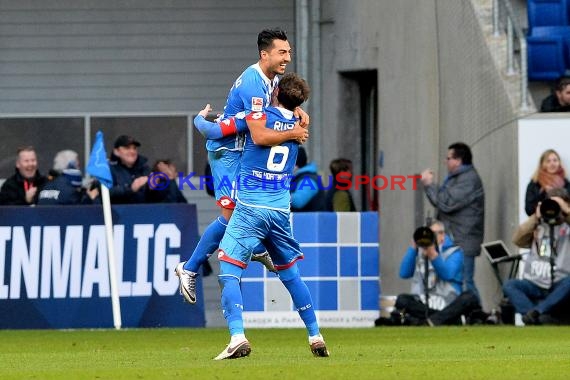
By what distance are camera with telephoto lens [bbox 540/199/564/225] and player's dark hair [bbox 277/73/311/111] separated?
22.9ft

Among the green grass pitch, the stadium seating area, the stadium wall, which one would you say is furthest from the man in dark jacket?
the green grass pitch

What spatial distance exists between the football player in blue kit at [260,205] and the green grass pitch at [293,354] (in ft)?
0.89

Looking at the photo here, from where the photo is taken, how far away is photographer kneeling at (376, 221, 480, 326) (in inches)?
723

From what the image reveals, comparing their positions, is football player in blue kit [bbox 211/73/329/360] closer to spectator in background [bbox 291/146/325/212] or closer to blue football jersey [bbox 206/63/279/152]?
blue football jersey [bbox 206/63/279/152]

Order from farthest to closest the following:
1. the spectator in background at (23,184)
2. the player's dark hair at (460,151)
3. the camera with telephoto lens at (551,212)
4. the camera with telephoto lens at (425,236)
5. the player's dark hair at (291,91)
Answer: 1. the player's dark hair at (460,151)
2. the spectator in background at (23,184)
3. the camera with telephoto lens at (425,236)
4. the camera with telephoto lens at (551,212)
5. the player's dark hair at (291,91)

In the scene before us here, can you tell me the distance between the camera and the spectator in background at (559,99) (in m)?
19.1

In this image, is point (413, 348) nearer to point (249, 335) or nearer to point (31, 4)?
point (249, 335)

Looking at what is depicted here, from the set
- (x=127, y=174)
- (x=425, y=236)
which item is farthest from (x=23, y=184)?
(x=425, y=236)

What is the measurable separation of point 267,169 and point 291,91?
21.8 inches

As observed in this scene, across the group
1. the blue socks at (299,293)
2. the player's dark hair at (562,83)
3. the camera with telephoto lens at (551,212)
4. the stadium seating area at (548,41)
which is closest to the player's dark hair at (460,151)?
the player's dark hair at (562,83)

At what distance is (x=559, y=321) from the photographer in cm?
1784

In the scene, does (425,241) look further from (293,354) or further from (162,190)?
(293,354)

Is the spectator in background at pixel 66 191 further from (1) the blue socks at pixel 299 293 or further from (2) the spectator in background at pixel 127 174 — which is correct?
(1) the blue socks at pixel 299 293

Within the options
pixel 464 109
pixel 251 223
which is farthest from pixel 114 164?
pixel 251 223
